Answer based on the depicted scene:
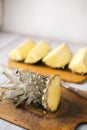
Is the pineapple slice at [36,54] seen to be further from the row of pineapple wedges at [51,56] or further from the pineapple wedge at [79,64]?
the pineapple wedge at [79,64]

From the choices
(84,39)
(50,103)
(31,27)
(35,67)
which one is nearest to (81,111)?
(50,103)

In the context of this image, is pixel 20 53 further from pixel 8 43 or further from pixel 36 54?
pixel 8 43

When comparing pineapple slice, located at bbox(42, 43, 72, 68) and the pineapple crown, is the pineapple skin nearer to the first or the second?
the pineapple crown

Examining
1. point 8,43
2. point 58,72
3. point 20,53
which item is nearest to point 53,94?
point 58,72

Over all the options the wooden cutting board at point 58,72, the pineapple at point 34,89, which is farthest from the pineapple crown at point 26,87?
the wooden cutting board at point 58,72

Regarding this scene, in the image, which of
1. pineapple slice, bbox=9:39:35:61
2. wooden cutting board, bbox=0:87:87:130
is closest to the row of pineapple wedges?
pineapple slice, bbox=9:39:35:61

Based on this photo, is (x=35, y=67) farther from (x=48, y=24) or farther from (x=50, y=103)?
(x=48, y=24)

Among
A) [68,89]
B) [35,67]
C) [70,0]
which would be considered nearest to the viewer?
[68,89]
